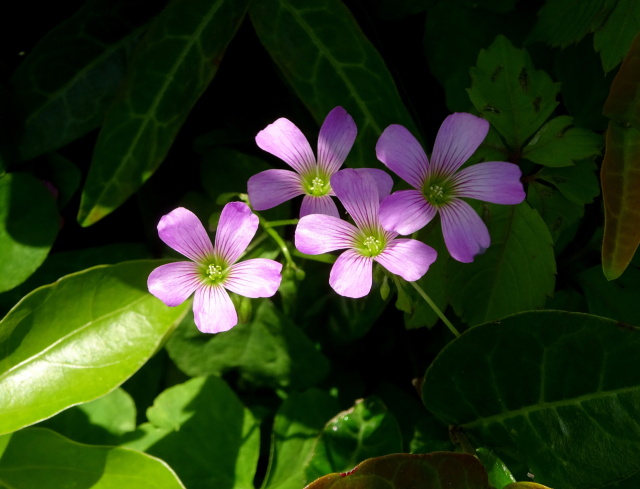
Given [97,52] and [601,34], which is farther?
[97,52]

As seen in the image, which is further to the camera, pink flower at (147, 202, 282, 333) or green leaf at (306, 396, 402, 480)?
green leaf at (306, 396, 402, 480)

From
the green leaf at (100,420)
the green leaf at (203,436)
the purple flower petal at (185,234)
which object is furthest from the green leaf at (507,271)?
the green leaf at (100,420)

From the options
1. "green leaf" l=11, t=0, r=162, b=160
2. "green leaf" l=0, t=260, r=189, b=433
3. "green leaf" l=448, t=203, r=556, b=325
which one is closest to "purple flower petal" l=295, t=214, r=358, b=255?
"green leaf" l=448, t=203, r=556, b=325

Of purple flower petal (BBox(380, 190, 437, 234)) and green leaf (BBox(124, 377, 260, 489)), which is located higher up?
purple flower petal (BBox(380, 190, 437, 234))

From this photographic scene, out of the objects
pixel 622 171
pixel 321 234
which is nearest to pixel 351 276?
pixel 321 234

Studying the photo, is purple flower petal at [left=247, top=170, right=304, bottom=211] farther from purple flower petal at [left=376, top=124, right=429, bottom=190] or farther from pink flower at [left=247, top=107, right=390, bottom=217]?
purple flower petal at [left=376, top=124, right=429, bottom=190]

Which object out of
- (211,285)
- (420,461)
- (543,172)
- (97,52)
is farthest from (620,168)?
(97,52)

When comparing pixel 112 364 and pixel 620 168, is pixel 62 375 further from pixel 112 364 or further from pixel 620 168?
pixel 620 168
